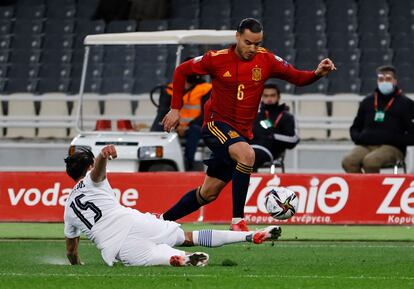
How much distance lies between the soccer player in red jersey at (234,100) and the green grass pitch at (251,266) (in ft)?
2.29

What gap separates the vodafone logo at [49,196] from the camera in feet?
61.4

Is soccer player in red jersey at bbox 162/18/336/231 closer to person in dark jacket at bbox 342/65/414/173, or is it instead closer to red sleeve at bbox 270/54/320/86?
red sleeve at bbox 270/54/320/86

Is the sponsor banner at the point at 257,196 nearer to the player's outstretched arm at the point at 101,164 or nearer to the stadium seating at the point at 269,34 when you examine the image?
the player's outstretched arm at the point at 101,164

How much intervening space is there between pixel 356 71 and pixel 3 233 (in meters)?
11.6

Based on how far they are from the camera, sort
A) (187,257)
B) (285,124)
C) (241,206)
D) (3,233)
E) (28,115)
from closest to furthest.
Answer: (187,257) → (241,206) → (3,233) → (285,124) → (28,115)

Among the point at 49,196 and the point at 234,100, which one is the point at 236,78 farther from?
the point at 49,196

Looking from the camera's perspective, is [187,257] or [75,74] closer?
[187,257]

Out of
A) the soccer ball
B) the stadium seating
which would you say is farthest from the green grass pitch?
the stadium seating

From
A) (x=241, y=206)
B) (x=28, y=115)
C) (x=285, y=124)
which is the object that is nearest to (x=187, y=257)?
(x=241, y=206)

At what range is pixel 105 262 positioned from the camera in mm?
12094

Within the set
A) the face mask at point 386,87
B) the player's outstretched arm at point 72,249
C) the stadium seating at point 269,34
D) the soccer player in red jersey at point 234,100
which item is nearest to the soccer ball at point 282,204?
the soccer player in red jersey at point 234,100

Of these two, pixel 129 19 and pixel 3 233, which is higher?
pixel 129 19

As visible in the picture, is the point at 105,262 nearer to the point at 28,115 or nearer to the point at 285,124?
the point at 285,124

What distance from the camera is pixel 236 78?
13562 mm
